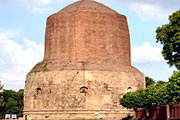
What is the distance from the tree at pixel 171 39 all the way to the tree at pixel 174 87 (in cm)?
564

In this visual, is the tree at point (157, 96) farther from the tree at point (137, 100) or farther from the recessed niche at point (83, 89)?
the recessed niche at point (83, 89)

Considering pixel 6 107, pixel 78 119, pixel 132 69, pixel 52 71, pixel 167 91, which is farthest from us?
pixel 6 107

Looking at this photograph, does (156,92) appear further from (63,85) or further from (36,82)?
(36,82)

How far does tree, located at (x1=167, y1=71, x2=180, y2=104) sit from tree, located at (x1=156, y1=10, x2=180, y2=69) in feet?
18.5

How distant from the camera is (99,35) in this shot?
3203 cm

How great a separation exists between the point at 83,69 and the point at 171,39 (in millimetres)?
8593

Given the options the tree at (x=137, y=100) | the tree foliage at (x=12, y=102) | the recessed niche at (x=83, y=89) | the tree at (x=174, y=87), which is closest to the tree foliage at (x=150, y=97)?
the tree at (x=137, y=100)

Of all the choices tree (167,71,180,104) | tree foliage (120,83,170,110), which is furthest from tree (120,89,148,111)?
tree (167,71,180,104)

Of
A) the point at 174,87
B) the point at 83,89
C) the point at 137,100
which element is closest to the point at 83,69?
the point at 83,89

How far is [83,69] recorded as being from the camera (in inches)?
1183

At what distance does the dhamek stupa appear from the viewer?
29.5 metres

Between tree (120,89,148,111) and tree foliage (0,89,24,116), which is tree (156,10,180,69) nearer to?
tree (120,89,148,111)

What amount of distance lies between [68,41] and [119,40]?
16.1 feet

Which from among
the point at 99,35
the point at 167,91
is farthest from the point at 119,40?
the point at 167,91
